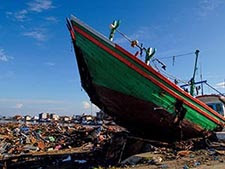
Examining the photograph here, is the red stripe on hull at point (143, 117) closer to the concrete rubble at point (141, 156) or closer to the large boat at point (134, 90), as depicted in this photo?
the large boat at point (134, 90)

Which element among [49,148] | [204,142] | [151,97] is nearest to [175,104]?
[151,97]

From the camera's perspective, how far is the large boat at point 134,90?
934 cm

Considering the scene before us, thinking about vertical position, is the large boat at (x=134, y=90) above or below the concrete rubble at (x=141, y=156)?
above

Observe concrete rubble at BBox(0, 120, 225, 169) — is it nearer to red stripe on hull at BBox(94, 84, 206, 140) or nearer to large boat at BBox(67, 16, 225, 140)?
red stripe on hull at BBox(94, 84, 206, 140)

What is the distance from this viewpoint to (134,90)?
9547mm

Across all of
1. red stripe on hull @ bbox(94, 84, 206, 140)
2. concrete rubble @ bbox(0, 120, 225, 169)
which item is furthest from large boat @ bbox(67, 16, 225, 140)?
concrete rubble @ bbox(0, 120, 225, 169)

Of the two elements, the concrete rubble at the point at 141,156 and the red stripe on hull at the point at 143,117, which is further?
the red stripe on hull at the point at 143,117

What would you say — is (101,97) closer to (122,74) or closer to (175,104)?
(122,74)

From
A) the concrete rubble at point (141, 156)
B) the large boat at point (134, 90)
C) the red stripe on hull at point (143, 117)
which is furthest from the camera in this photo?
the red stripe on hull at point (143, 117)

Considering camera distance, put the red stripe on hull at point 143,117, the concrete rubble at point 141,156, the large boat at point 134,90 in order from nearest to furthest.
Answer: the concrete rubble at point 141,156 → the large boat at point 134,90 → the red stripe on hull at point 143,117

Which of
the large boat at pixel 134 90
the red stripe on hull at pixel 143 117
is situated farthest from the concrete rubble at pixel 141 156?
→ the large boat at pixel 134 90

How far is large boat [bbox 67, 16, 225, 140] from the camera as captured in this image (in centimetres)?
934

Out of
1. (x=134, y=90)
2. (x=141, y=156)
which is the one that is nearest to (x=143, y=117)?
(x=134, y=90)

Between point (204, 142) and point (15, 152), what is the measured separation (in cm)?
908
